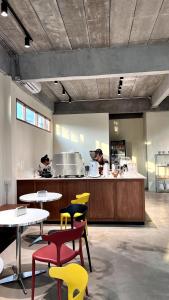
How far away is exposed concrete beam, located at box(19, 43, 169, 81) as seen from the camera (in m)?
4.55

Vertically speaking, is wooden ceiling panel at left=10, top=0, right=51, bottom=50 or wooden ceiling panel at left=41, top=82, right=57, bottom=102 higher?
wooden ceiling panel at left=41, top=82, right=57, bottom=102

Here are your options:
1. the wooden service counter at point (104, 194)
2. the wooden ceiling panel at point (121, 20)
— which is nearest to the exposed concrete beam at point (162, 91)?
the wooden ceiling panel at point (121, 20)

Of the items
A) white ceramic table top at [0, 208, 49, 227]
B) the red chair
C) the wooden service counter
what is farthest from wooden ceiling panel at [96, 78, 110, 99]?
the red chair

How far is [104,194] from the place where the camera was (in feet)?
17.6

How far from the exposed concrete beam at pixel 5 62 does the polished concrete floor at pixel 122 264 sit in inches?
126

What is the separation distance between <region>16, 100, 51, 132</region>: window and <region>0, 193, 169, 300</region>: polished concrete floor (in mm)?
2683

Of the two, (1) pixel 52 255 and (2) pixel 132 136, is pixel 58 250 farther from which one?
(2) pixel 132 136

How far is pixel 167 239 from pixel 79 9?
3972 millimetres

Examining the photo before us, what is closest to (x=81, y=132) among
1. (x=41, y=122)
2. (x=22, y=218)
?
(x=41, y=122)

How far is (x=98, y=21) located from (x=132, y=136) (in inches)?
311

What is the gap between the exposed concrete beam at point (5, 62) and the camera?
4.52 m

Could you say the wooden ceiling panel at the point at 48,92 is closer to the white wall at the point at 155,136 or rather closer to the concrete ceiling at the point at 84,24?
the concrete ceiling at the point at 84,24

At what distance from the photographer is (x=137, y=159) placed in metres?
11.1

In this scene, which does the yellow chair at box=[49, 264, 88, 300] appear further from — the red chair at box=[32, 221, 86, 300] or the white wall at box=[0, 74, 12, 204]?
the white wall at box=[0, 74, 12, 204]
